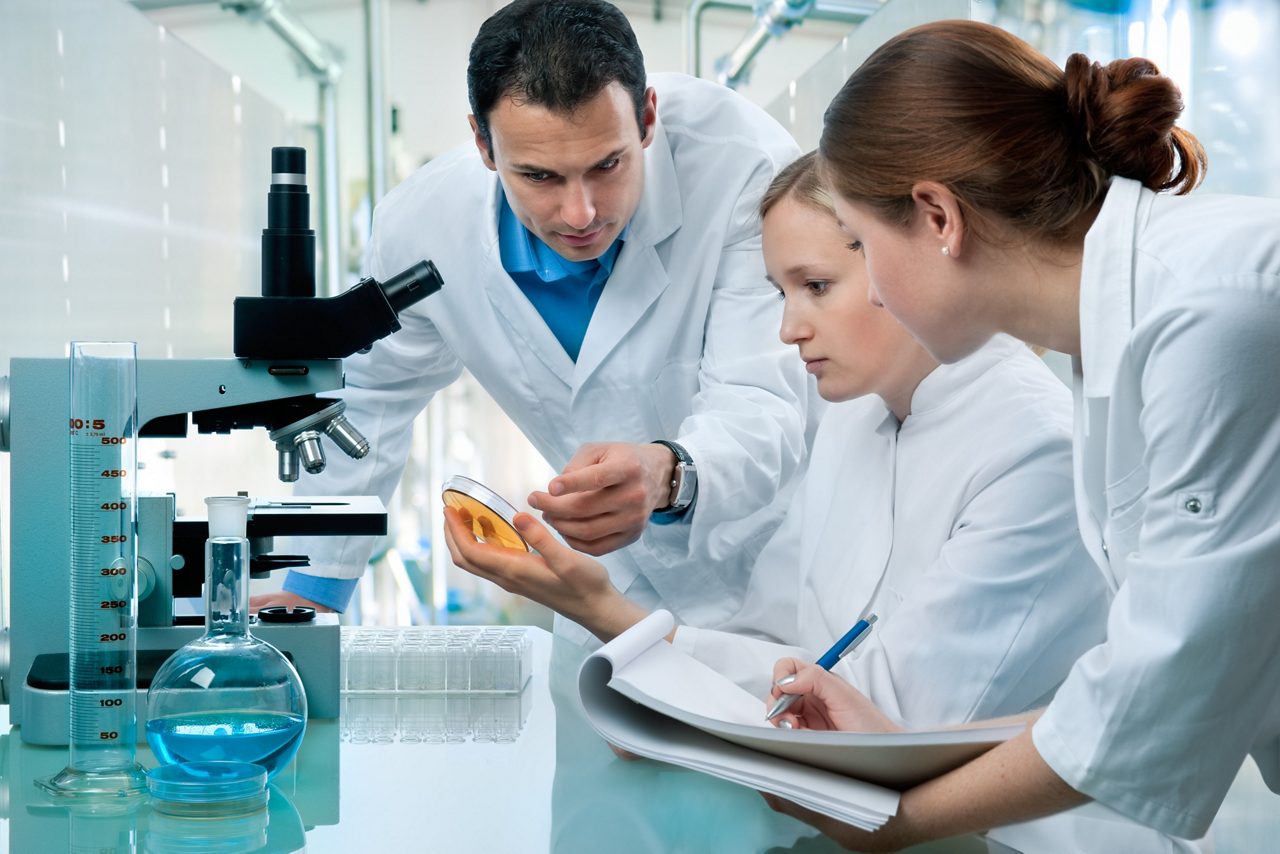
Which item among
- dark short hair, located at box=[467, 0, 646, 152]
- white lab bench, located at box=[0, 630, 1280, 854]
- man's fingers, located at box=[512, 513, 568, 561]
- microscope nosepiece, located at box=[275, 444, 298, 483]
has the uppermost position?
dark short hair, located at box=[467, 0, 646, 152]

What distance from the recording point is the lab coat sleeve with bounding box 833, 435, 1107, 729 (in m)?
1.22

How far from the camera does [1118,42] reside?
1.75 metres

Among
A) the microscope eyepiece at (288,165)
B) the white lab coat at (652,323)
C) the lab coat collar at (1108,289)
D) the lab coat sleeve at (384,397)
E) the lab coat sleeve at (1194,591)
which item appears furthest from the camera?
the lab coat sleeve at (384,397)

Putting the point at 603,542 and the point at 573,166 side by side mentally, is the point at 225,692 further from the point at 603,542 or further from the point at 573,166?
the point at 573,166

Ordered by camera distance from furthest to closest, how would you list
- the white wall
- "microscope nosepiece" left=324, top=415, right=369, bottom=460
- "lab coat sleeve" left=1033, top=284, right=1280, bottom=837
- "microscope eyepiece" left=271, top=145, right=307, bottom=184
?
the white wall
"microscope nosepiece" left=324, top=415, right=369, bottom=460
"microscope eyepiece" left=271, top=145, right=307, bottom=184
"lab coat sleeve" left=1033, top=284, right=1280, bottom=837

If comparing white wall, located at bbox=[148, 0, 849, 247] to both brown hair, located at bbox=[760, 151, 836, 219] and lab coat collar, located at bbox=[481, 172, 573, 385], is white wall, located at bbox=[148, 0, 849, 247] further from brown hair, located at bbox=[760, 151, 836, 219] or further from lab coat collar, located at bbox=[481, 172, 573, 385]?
brown hair, located at bbox=[760, 151, 836, 219]

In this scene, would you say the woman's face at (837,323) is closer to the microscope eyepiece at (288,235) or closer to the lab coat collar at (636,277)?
the lab coat collar at (636,277)

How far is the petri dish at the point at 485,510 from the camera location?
49.8 inches

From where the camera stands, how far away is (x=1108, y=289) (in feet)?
2.92

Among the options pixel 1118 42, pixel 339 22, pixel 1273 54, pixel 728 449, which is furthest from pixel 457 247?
pixel 339 22

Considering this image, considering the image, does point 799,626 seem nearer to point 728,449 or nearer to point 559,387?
point 728,449

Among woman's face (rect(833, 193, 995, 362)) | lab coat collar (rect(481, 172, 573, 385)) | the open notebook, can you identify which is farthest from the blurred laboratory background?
the open notebook

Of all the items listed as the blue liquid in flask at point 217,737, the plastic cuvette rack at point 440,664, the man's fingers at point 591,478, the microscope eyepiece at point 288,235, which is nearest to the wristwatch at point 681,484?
the man's fingers at point 591,478

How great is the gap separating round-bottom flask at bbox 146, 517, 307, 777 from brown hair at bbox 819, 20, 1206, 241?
2.18ft
